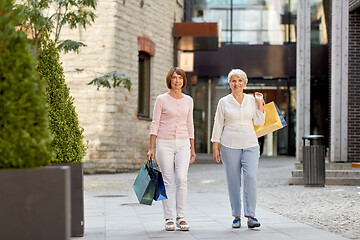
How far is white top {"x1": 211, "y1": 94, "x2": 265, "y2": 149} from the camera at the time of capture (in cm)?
679

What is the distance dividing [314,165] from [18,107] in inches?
386

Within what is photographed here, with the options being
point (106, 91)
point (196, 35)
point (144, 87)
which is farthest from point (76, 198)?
point (196, 35)

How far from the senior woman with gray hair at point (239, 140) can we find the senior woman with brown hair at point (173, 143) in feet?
1.17

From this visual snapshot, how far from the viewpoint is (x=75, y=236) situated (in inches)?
244

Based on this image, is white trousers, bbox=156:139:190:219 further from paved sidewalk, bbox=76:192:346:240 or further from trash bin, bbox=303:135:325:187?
trash bin, bbox=303:135:325:187

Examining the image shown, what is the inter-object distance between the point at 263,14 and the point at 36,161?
80.7 ft

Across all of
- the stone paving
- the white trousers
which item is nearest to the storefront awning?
the stone paving

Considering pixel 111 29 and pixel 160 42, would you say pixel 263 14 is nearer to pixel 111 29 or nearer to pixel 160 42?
pixel 160 42

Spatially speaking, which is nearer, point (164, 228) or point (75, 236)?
point (75, 236)

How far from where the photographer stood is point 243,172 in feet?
22.4

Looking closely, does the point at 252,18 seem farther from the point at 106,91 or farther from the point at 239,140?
the point at 239,140

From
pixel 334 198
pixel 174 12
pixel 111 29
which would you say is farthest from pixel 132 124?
pixel 334 198

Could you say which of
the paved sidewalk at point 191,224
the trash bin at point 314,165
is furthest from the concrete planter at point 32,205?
the trash bin at point 314,165

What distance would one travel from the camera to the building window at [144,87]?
60.7ft
